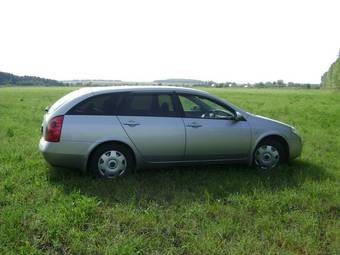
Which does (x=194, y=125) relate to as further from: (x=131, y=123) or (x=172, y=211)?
(x=172, y=211)

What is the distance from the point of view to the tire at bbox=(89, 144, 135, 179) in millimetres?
5426

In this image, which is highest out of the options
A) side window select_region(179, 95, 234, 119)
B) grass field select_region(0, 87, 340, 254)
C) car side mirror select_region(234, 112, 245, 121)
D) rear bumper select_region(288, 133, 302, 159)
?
side window select_region(179, 95, 234, 119)

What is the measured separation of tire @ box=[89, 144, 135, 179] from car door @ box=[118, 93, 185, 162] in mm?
263

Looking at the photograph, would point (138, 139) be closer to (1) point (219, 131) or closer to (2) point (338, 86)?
(1) point (219, 131)

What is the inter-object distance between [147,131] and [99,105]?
2.77ft

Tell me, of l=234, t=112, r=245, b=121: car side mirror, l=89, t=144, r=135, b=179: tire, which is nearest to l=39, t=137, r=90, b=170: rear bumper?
l=89, t=144, r=135, b=179: tire

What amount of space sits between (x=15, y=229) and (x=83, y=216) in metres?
0.74

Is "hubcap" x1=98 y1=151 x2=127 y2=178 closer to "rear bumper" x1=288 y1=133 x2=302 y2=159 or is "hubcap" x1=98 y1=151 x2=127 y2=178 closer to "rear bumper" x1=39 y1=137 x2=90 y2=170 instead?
"rear bumper" x1=39 y1=137 x2=90 y2=170

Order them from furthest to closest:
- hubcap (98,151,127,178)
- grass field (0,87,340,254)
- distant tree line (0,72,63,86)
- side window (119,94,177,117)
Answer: distant tree line (0,72,63,86), side window (119,94,177,117), hubcap (98,151,127,178), grass field (0,87,340,254)

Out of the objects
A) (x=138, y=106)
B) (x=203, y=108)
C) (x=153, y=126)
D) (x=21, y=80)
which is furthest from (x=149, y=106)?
(x=21, y=80)

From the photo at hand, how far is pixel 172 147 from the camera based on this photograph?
5633 millimetres

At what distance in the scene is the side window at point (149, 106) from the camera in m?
5.56

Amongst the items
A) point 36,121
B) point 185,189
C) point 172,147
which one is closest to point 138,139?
point 172,147

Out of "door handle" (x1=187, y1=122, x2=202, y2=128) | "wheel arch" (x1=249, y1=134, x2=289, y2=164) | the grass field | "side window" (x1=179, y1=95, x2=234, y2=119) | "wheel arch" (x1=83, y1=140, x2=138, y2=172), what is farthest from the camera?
"wheel arch" (x1=249, y1=134, x2=289, y2=164)
